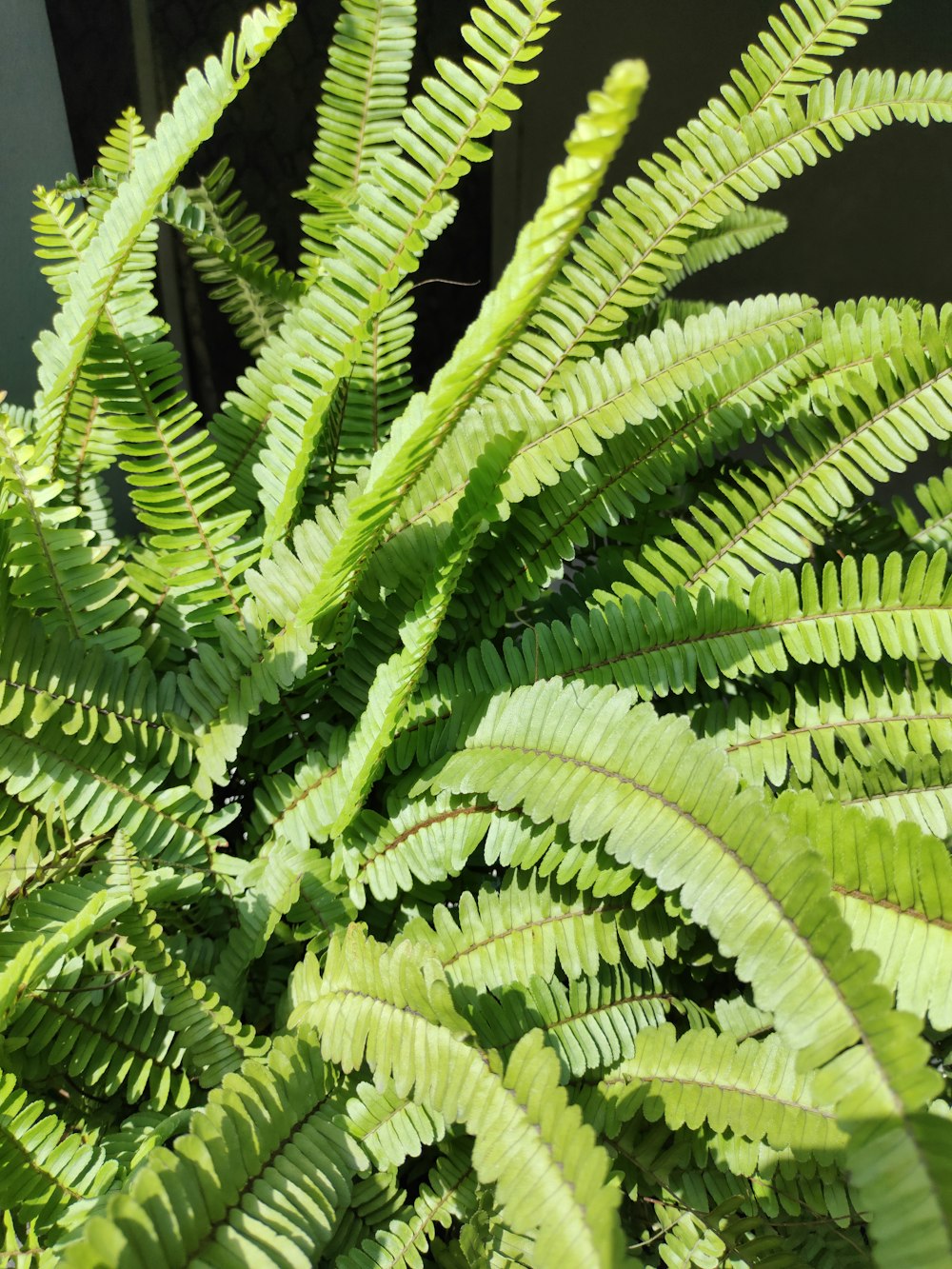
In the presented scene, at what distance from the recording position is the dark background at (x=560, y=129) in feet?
4.97

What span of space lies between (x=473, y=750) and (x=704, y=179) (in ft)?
2.26

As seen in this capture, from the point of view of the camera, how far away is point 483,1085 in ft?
2.29

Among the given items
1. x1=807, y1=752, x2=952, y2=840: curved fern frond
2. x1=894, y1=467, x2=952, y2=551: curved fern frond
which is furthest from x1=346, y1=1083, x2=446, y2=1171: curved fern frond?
x1=894, y1=467, x2=952, y2=551: curved fern frond

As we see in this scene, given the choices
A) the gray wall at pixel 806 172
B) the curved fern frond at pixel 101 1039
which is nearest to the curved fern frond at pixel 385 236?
the curved fern frond at pixel 101 1039

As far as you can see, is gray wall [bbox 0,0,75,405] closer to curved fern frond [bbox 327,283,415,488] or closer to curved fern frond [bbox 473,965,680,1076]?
curved fern frond [bbox 327,283,415,488]

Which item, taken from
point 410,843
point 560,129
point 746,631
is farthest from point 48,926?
point 560,129

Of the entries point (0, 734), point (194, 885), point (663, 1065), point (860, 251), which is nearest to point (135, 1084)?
point (194, 885)

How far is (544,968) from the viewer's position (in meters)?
0.86

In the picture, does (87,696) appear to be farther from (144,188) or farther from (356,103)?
(356,103)

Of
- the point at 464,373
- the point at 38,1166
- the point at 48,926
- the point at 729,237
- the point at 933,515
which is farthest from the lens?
the point at 729,237

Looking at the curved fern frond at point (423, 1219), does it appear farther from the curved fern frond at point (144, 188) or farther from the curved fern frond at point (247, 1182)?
the curved fern frond at point (144, 188)

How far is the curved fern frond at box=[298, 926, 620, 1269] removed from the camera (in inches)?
23.4

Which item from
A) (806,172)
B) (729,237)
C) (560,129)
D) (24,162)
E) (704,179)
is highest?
(560,129)

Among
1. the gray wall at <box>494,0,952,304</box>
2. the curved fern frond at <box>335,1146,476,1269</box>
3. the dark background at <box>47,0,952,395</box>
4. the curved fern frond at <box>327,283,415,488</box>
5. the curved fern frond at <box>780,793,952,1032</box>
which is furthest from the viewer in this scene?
the gray wall at <box>494,0,952,304</box>
